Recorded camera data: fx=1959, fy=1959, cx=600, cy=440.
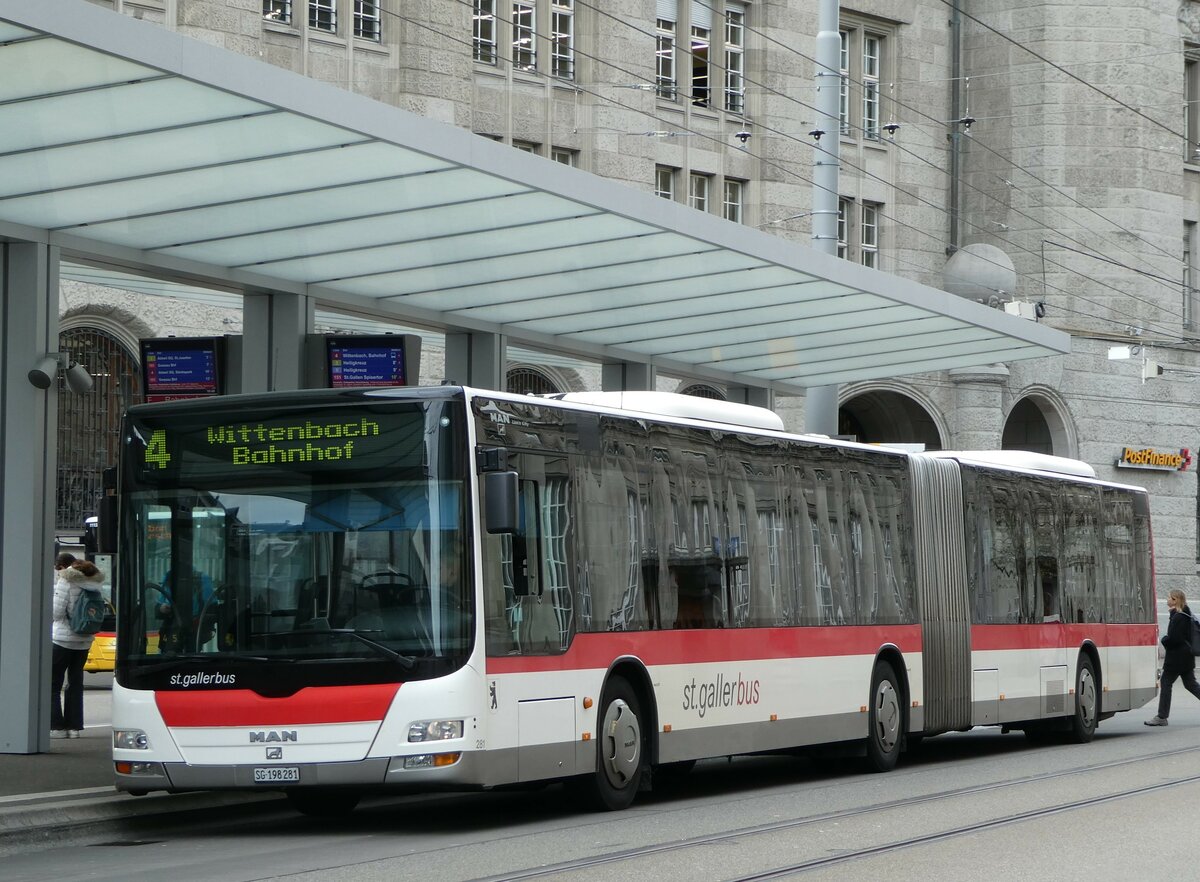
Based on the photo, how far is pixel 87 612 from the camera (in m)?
17.5

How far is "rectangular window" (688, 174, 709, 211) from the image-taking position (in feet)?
120

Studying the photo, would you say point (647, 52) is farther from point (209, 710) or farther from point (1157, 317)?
point (209, 710)

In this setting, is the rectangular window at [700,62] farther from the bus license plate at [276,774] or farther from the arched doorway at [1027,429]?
the bus license plate at [276,774]

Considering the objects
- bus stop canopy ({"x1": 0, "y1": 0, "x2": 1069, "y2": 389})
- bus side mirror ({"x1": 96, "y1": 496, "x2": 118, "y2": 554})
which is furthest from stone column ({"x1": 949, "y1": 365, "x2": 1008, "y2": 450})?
bus side mirror ({"x1": 96, "y1": 496, "x2": 118, "y2": 554})

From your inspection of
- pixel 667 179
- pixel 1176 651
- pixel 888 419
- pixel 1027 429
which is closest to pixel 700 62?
pixel 667 179

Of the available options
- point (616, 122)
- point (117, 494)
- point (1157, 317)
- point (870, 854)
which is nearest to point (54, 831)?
point (117, 494)

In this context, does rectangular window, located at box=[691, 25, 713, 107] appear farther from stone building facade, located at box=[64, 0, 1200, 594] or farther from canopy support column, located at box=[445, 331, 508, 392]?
canopy support column, located at box=[445, 331, 508, 392]

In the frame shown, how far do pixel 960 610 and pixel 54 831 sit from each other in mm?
10102

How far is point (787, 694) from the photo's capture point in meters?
15.5

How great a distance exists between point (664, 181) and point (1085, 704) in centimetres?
1696

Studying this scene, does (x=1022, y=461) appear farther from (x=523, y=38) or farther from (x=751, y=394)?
(x=523, y=38)

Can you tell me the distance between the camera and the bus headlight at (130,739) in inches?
461

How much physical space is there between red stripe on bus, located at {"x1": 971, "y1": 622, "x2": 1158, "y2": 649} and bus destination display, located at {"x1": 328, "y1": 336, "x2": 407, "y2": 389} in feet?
20.7

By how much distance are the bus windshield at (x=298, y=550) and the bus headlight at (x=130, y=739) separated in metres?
0.29
